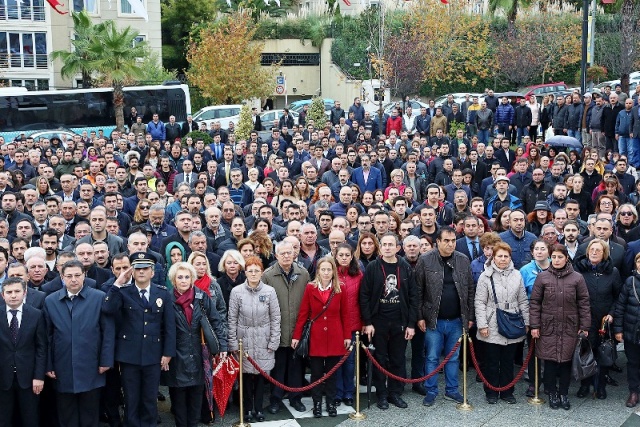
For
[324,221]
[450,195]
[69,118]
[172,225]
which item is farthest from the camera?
[69,118]

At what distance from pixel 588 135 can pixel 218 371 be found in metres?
16.2

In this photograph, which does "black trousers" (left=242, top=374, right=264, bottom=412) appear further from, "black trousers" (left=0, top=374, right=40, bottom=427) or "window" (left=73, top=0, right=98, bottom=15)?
"window" (left=73, top=0, right=98, bottom=15)

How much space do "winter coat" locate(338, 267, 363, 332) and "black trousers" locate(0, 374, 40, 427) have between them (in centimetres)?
340

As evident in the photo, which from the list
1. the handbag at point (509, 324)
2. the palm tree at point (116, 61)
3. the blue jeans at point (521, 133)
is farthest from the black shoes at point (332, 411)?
the palm tree at point (116, 61)

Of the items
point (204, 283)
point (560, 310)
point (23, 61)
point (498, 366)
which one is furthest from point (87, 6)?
point (560, 310)

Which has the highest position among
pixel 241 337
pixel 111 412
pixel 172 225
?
pixel 172 225

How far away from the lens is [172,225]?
1141 centimetres

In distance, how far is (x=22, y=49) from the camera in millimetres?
43125

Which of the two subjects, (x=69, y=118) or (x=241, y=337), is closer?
(x=241, y=337)

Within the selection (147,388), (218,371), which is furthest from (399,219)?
(147,388)

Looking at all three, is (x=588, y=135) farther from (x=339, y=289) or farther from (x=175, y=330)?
(x=175, y=330)

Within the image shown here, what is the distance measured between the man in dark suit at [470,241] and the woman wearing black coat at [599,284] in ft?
4.71

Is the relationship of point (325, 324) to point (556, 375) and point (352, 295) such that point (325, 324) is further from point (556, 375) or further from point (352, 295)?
point (556, 375)

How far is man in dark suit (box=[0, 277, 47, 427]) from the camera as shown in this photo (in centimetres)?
737
